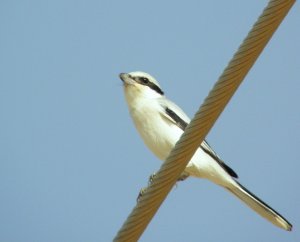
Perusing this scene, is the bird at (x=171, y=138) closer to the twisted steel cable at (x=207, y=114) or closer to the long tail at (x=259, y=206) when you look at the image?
the long tail at (x=259, y=206)

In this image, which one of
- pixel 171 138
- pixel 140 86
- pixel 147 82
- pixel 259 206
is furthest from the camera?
pixel 147 82

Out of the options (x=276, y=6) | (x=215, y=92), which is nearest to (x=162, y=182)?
(x=215, y=92)

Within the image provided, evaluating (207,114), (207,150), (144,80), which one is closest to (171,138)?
(207,150)

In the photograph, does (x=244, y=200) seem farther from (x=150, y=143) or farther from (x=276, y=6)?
(x=276, y=6)

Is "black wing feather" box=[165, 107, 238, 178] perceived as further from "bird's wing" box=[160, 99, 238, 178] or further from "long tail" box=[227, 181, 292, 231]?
"long tail" box=[227, 181, 292, 231]

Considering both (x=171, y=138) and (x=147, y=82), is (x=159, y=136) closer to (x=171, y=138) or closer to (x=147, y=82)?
(x=171, y=138)

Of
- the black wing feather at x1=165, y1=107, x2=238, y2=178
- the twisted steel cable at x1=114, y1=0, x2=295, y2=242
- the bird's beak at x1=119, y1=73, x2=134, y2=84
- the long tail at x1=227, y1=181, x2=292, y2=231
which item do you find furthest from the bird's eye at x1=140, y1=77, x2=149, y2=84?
the twisted steel cable at x1=114, y1=0, x2=295, y2=242
